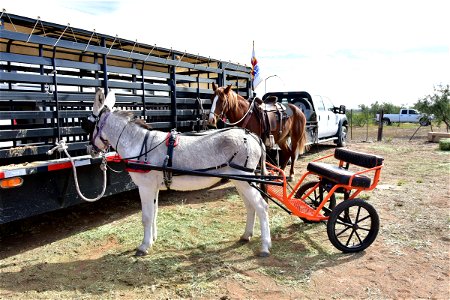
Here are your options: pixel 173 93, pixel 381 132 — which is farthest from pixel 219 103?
pixel 381 132

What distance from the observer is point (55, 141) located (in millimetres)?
4664

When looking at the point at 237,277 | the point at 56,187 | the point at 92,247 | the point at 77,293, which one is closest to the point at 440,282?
the point at 237,277

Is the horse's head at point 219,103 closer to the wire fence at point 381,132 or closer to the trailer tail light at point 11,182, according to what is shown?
the trailer tail light at point 11,182

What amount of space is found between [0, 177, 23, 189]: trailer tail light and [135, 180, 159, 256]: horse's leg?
133 centimetres

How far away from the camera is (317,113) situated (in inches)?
472

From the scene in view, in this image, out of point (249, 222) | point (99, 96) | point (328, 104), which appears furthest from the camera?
point (328, 104)

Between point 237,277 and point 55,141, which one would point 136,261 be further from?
point 55,141

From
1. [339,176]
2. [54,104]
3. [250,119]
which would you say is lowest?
[339,176]

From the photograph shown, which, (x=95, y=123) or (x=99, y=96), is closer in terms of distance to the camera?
(x=99, y=96)

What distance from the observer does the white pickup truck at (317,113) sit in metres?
11.8

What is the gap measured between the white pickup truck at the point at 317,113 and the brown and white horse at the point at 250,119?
2302 mm

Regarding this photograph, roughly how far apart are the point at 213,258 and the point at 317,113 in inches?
339

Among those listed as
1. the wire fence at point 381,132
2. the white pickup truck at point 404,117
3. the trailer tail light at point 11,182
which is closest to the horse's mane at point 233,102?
the trailer tail light at point 11,182

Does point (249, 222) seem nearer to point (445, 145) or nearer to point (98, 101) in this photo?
point (98, 101)
